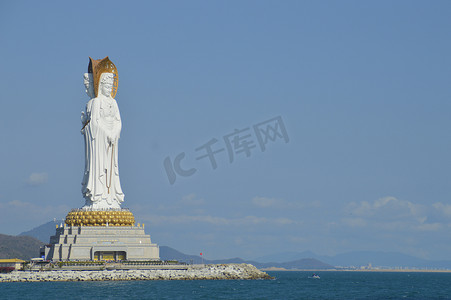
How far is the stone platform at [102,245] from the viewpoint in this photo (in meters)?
65.1

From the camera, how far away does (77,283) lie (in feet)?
189

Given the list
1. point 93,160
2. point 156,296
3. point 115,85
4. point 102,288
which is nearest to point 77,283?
point 102,288

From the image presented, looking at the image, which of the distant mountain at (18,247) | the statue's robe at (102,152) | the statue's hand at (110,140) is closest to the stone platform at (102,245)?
the statue's robe at (102,152)

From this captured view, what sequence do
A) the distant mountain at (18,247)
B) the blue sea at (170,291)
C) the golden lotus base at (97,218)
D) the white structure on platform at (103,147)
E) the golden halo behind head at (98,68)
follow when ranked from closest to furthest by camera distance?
the blue sea at (170,291) → the golden lotus base at (97,218) → the white structure on platform at (103,147) → the golden halo behind head at (98,68) → the distant mountain at (18,247)

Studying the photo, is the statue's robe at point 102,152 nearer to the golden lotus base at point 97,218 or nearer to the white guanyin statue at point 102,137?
the white guanyin statue at point 102,137

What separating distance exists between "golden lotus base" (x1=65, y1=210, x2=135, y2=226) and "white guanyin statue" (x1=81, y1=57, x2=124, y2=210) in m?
1.51

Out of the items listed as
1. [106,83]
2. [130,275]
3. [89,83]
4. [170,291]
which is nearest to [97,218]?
[130,275]

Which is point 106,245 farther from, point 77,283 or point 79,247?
point 77,283

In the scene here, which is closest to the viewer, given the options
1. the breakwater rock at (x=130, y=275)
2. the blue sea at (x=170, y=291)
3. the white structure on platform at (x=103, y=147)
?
the blue sea at (x=170, y=291)

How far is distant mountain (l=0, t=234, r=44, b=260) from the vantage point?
435ft

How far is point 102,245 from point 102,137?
10206 mm

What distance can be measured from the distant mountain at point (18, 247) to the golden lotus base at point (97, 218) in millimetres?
64401

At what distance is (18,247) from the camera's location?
142 meters

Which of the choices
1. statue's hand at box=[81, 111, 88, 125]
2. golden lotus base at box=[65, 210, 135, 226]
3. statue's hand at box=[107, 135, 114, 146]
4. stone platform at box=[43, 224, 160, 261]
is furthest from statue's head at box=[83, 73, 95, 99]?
stone platform at box=[43, 224, 160, 261]
